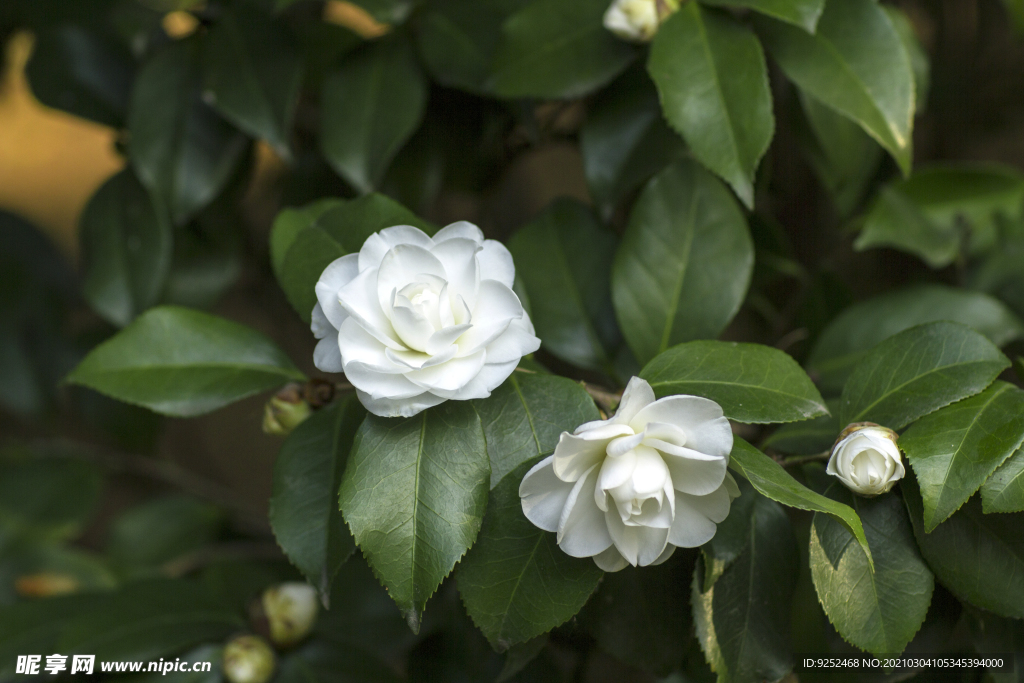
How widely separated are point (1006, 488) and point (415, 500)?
0.36 metres

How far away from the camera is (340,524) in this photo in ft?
1.67

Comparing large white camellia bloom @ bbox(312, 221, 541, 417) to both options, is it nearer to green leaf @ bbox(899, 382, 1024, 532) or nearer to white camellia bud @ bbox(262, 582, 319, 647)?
green leaf @ bbox(899, 382, 1024, 532)

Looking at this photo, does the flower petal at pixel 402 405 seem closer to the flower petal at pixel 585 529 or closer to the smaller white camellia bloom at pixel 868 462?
the flower petal at pixel 585 529

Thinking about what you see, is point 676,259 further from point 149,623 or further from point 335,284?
point 149,623

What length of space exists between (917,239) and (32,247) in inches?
48.3

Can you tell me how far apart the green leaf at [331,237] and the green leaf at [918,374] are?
13.1 inches

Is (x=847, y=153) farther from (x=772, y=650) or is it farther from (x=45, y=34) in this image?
(x=45, y=34)

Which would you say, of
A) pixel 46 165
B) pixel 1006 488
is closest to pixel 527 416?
pixel 1006 488

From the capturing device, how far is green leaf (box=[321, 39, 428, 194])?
690 millimetres

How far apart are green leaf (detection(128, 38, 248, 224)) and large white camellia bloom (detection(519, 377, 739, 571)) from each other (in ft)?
1.89

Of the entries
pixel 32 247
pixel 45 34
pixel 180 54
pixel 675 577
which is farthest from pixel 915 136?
pixel 32 247

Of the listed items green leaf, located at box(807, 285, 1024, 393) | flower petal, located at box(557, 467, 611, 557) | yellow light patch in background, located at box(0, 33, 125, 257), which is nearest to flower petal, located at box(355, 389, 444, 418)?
flower petal, located at box(557, 467, 611, 557)

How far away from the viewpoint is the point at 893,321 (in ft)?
2.24

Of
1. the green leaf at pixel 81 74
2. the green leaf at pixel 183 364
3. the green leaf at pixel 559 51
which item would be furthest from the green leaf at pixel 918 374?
the green leaf at pixel 81 74
